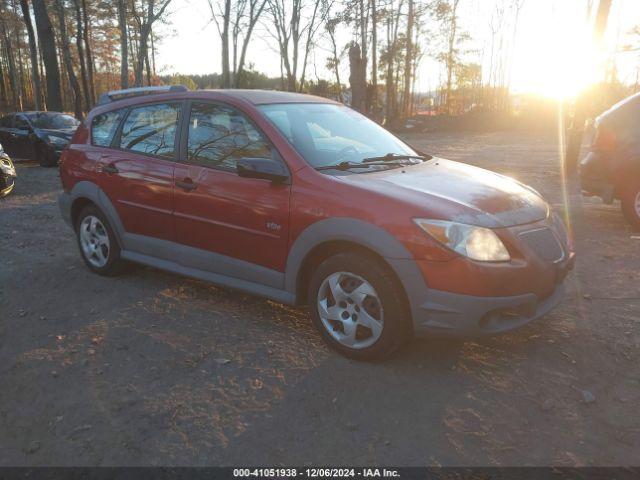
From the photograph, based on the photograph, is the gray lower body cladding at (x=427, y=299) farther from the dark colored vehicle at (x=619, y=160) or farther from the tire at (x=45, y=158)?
the tire at (x=45, y=158)

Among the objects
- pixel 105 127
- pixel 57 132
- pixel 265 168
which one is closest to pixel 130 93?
pixel 105 127

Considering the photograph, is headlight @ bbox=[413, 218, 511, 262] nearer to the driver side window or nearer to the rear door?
the rear door

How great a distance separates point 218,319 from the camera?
171 inches

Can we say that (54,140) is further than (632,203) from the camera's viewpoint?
Yes

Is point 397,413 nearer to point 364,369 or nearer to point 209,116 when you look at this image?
point 364,369

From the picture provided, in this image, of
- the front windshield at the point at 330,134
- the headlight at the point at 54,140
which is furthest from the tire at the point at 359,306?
the headlight at the point at 54,140

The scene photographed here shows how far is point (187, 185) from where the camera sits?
4.30 metres

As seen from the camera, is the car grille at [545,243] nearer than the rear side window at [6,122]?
Yes

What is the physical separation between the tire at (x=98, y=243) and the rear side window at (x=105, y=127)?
650 millimetres

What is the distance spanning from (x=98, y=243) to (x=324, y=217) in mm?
2890

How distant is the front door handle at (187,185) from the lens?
4.26 meters

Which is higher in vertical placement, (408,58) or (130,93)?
(408,58)

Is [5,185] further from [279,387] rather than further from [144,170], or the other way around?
[279,387]

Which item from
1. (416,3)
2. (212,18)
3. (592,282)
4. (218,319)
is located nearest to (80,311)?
(218,319)
